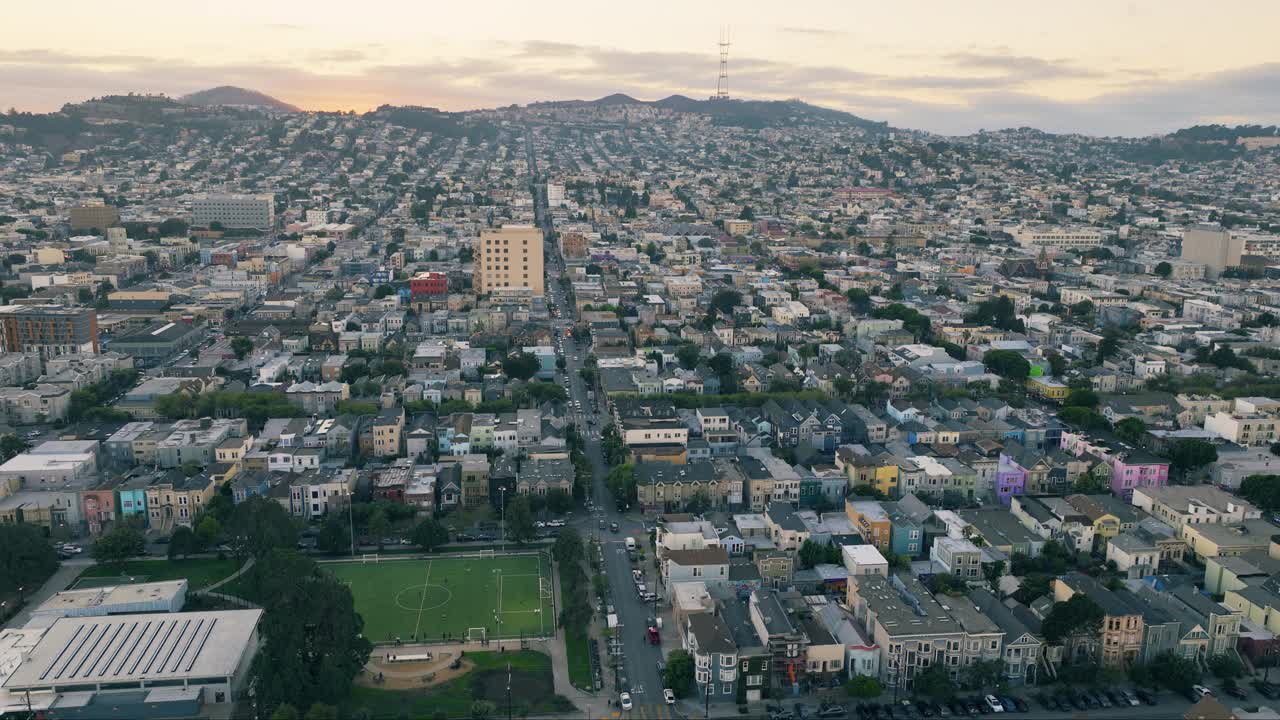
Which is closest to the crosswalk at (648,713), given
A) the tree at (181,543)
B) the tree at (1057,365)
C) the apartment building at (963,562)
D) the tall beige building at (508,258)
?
the apartment building at (963,562)

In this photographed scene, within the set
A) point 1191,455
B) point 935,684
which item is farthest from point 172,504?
point 1191,455

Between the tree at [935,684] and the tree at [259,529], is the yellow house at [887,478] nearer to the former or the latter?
the tree at [935,684]

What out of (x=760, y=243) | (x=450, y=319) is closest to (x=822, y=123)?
(x=760, y=243)

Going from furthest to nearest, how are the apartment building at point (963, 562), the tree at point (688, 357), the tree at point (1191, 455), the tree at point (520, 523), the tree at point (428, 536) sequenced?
the tree at point (688, 357) < the tree at point (1191, 455) < the tree at point (520, 523) < the tree at point (428, 536) < the apartment building at point (963, 562)

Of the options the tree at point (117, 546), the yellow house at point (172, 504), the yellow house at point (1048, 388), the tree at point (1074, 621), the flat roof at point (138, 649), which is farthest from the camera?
the yellow house at point (1048, 388)

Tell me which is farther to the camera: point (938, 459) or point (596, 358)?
point (596, 358)

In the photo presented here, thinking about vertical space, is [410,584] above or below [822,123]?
below

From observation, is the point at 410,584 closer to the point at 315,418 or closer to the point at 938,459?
the point at 315,418

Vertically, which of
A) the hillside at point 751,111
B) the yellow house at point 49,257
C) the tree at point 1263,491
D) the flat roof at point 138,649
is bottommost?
the flat roof at point 138,649
